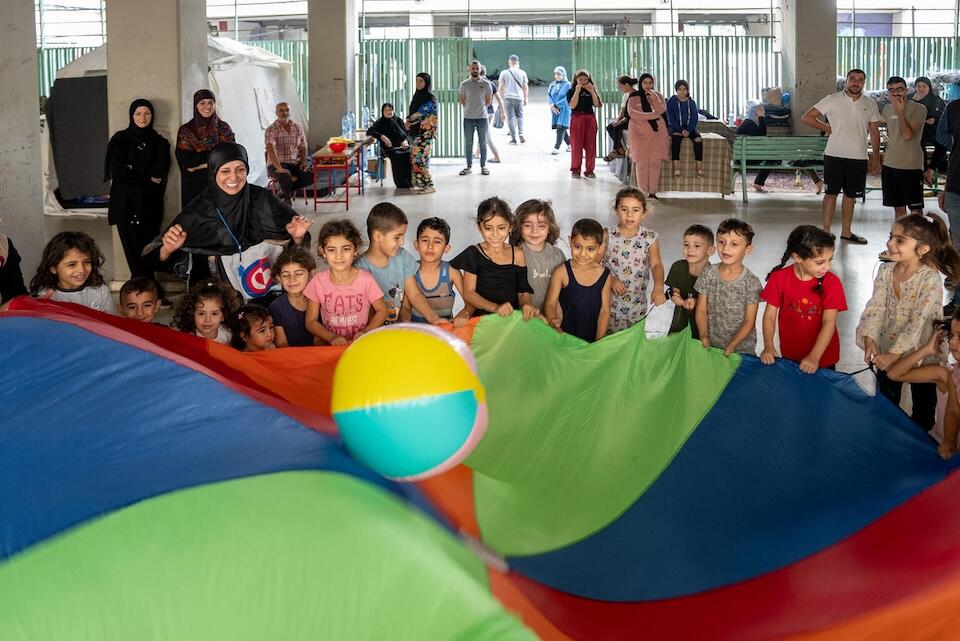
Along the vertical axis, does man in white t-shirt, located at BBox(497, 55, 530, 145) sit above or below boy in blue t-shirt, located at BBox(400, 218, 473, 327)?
above

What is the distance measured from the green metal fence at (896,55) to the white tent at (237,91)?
10.5m

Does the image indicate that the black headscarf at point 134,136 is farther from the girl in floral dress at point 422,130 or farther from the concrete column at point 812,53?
the concrete column at point 812,53

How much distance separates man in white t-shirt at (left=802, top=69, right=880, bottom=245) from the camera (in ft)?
36.1

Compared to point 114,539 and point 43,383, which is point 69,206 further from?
point 114,539

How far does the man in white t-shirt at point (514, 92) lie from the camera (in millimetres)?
20609

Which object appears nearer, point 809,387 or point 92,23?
point 809,387

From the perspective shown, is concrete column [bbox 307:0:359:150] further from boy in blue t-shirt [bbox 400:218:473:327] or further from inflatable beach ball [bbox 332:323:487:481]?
inflatable beach ball [bbox 332:323:487:481]

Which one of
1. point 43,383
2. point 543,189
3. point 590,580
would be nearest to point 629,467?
point 590,580

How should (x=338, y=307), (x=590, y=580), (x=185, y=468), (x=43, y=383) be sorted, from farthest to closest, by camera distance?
(x=338, y=307)
(x=590, y=580)
(x=43, y=383)
(x=185, y=468)

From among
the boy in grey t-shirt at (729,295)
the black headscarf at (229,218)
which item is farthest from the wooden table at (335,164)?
the boy in grey t-shirt at (729,295)

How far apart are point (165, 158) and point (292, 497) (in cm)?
704

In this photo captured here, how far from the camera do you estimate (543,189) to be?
50.0ft

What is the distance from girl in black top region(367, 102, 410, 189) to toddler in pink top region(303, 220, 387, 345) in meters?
10.8

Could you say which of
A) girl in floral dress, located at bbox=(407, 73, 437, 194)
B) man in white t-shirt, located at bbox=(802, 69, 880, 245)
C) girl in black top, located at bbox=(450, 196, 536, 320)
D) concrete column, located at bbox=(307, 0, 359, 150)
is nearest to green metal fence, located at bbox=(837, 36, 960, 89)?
girl in floral dress, located at bbox=(407, 73, 437, 194)
